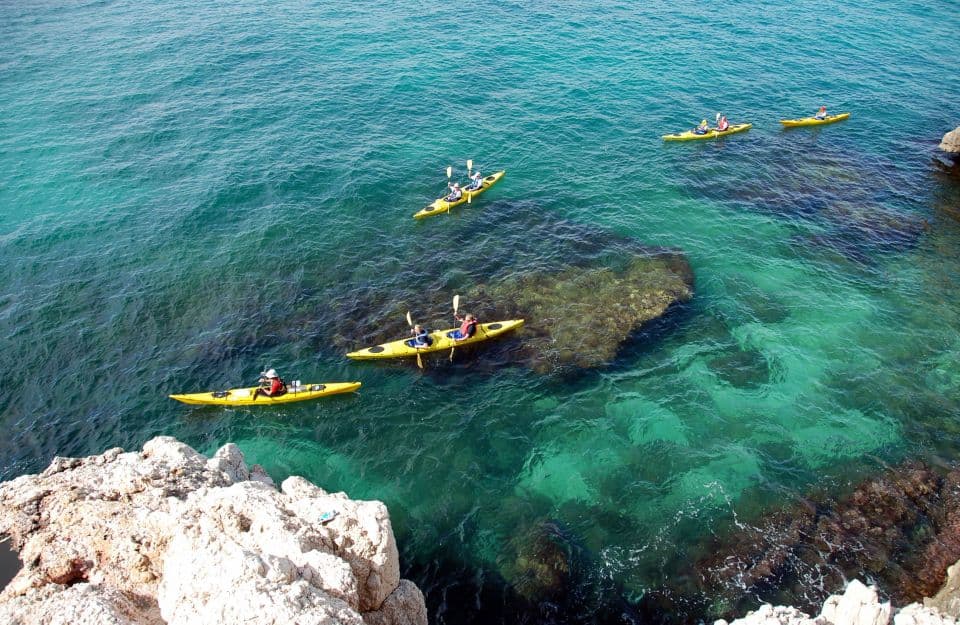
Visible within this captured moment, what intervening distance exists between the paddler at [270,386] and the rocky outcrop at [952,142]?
140 ft

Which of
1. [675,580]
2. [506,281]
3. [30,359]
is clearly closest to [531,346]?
[506,281]

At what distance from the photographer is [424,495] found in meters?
18.7

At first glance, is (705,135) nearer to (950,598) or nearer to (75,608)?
(950,598)

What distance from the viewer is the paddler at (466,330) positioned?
23.7 metres

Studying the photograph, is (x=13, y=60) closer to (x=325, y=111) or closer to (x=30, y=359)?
(x=325, y=111)

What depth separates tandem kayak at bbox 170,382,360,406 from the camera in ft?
71.9

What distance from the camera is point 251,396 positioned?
2192 centimetres

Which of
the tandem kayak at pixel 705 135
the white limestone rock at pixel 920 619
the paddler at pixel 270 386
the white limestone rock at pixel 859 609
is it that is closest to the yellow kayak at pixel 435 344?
the paddler at pixel 270 386

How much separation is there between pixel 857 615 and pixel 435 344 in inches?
652

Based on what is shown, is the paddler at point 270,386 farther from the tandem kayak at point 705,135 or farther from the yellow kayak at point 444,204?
the tandem kayak at point 705,135

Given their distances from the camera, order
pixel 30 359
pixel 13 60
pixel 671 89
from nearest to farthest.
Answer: pixel 30 359
pixel 671 89
pixel 13 60

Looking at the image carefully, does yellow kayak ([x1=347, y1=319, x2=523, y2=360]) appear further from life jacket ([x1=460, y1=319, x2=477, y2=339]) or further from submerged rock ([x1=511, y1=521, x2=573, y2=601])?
submerged rock ([x1=511, y1=521, x2=573, y2=601])

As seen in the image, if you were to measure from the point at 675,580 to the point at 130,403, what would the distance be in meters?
20.9

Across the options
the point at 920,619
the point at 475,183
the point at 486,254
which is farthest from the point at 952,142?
the point at 920,619
